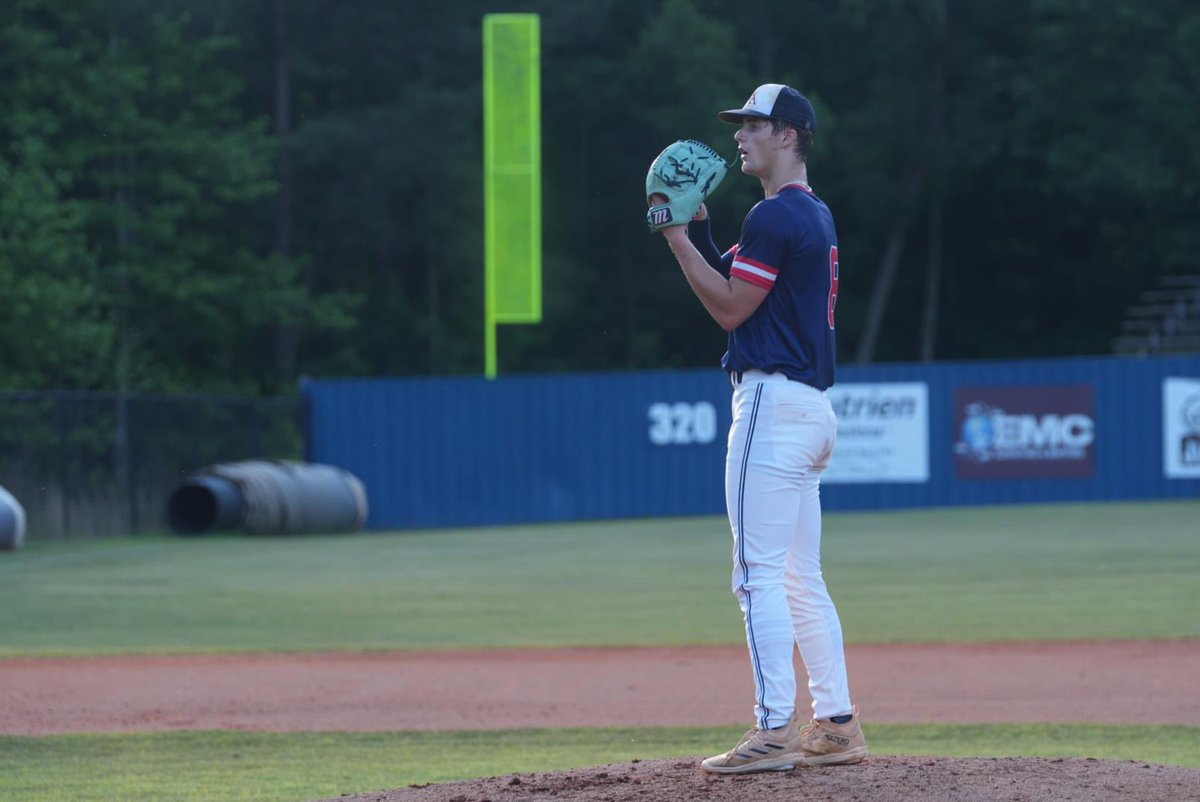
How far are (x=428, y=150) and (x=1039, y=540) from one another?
2592cm

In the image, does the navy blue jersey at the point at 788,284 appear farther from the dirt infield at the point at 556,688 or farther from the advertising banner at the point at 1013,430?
the advertising banner at the point at 1013,430

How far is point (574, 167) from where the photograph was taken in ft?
156

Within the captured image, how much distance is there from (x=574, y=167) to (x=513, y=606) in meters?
34.5

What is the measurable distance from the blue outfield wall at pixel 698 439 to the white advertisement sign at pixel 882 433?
0.02 m

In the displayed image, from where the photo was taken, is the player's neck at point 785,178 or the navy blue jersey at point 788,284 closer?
the navy blue jersey at point 788,284

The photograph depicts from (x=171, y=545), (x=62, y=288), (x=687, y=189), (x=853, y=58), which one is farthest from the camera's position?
(x=853, y=58)

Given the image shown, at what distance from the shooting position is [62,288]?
3108cm

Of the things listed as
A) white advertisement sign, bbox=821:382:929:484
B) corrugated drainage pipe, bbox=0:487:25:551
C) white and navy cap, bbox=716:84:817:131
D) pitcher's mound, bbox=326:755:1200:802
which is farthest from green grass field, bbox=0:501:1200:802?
white and navy cap, bbox=716:84:817:131

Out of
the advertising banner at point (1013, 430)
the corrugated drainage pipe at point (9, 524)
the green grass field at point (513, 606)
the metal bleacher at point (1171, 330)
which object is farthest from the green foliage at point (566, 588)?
the metal bleacher at point (1171, 330)

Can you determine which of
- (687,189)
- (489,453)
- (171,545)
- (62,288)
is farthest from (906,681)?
(62,288)

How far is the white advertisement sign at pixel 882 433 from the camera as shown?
2612 centimetres

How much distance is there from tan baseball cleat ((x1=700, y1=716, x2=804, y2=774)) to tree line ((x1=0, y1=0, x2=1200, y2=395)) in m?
31.4

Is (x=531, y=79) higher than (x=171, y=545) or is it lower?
higher

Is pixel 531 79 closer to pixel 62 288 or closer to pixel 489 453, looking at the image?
pixel 489 453
